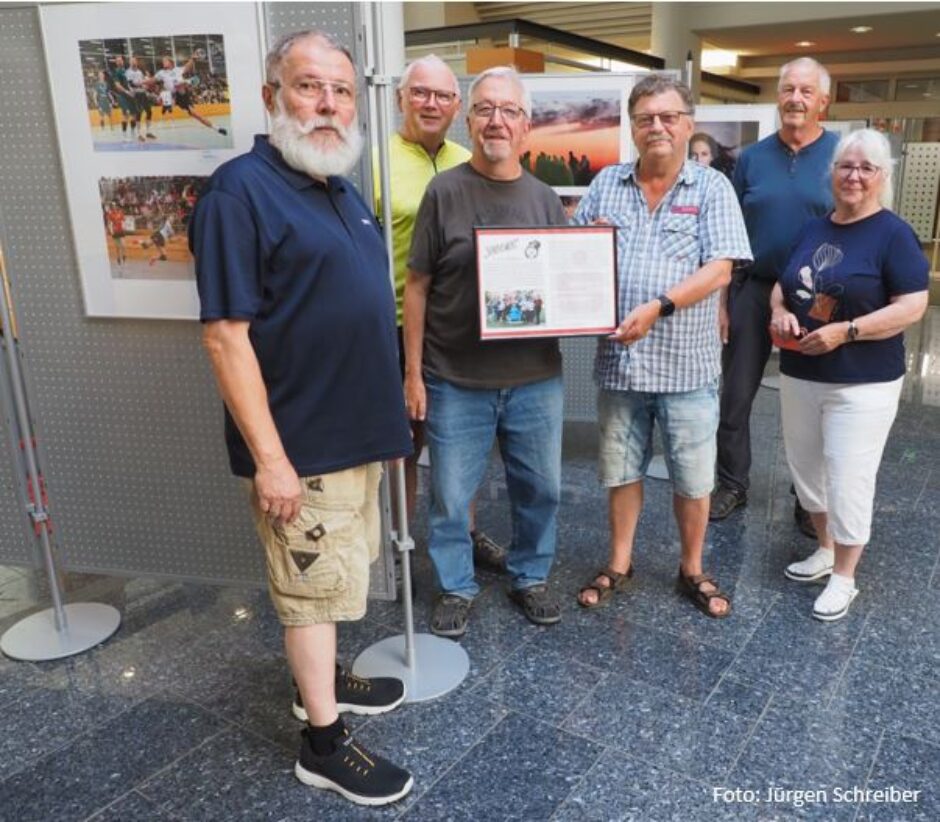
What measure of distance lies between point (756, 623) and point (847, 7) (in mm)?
9403

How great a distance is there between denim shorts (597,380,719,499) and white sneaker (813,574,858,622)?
52 centimetres

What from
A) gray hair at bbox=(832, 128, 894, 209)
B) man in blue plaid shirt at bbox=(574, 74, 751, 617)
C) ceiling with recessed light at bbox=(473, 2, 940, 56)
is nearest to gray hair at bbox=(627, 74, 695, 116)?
man in blue plaid shirt at bbox=(574, 74, 751, 617)

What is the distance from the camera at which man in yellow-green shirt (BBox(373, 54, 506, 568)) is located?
2420 millimetres

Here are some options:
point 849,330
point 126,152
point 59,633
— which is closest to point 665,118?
point 849,330

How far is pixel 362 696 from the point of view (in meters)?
2.12

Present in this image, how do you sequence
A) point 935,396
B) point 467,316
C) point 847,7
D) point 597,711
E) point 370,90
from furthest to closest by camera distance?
point 847,7 → point 935,396 → point 467,316 → point 597,711 → point 370,90

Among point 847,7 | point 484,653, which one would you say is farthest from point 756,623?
point 847,7

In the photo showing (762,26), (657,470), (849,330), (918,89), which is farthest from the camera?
(918,89)

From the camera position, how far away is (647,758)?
1924 mm

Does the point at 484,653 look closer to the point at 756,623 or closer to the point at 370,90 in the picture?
the point at 756,623

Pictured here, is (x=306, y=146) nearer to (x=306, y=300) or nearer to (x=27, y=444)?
(x=306, y=300)

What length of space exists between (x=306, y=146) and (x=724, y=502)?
245 cm

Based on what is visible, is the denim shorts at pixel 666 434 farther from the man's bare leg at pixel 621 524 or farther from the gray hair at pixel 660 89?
the gray hair at pixel 660 89

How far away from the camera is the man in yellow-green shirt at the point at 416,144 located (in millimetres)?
2420
